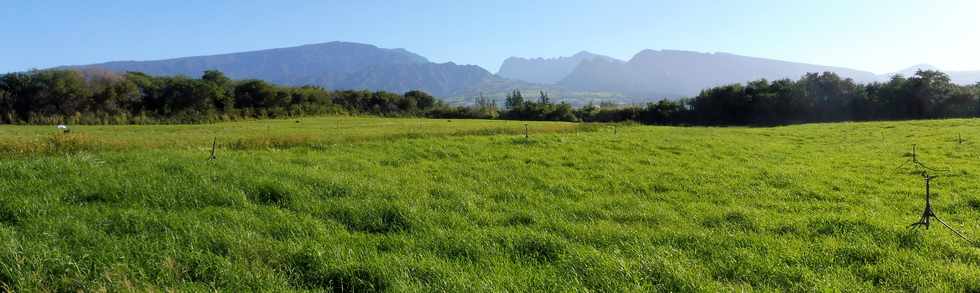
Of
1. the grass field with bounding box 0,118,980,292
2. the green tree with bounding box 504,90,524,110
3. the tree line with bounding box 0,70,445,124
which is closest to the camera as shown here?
the grass field with bounding box 0,118,980,292

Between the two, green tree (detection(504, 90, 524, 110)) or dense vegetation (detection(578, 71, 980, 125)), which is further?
green tree (detection(504, 90, 524, 110))

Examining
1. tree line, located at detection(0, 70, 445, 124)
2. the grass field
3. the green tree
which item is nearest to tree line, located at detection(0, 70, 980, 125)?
tree line, located at detection(0, 70, 445, 124)

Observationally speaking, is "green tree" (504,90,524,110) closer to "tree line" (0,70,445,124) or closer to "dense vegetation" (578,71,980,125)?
"dense vegetation" (578,71,980,125)

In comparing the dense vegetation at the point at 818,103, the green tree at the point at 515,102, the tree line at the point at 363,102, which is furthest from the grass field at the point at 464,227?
the green tree at the point at 515,102

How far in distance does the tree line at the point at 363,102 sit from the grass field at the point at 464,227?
50.2 meters

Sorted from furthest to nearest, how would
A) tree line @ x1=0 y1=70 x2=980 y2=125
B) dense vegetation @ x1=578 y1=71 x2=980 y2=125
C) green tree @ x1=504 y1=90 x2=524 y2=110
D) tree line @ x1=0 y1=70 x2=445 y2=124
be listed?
green tree @ x1=504 y1=90 x2=524 y2=110 < dense vegetation @ x1=578 y1=71 x2=980 y2=125 < tree line @ x1=0 y1=70 x2=980 y2=125 < tree line @ x1=0 y1=70 x2=445 y2=124

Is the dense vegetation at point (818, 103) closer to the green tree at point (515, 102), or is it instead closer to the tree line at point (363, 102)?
the tree line at point (363, 102)

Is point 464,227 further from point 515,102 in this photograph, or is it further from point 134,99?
point 515,102

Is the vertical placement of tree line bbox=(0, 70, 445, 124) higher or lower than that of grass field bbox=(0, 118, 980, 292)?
higher

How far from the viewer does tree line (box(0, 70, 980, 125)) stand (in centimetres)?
5041

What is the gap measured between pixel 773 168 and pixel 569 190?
7.51m

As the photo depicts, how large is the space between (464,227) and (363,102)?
3272 inches

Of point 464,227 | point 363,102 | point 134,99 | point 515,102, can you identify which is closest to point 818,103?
point 515,102

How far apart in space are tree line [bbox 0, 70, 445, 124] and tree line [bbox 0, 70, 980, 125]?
0.11m
